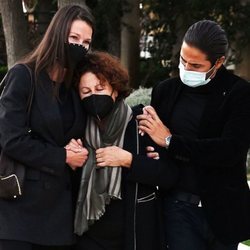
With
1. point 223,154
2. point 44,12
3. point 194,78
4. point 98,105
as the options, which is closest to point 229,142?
point 223,154

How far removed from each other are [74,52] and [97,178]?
0.67 meters

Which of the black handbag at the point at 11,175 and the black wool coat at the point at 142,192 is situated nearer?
the black handbag at the point at 11,175

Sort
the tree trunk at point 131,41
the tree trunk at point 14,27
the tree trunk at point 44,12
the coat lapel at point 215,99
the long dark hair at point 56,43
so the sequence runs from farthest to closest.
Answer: the tree trunk at point 44,12
the tree trunk at point 131,41
the tree trunk at point 14,27
the coat lapel at point 215,99
the long dark hair at point 56,43

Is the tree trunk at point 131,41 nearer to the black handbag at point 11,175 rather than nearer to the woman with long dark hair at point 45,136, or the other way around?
the woman with long dark hair at point 45,136

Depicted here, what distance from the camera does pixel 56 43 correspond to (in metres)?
3.00

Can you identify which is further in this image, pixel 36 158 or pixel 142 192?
pixel 142 192

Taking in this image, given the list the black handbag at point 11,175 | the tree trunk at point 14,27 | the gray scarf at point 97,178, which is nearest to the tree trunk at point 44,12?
the tree trunk at point 14,27

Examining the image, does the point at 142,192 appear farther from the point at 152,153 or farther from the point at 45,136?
the point at 45,136

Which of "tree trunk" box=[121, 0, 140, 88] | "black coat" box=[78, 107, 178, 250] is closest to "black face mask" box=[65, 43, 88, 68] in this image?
"black coat" box=[78, 107, 178, 250]

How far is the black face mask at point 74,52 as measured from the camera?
2.98m

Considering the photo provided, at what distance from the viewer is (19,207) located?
2971 mm

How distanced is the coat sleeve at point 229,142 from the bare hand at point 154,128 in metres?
0.07

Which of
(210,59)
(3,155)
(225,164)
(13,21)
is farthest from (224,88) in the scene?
(13,21)

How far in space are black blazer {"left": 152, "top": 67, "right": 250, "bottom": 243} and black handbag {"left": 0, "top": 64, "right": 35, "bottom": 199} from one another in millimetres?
782
